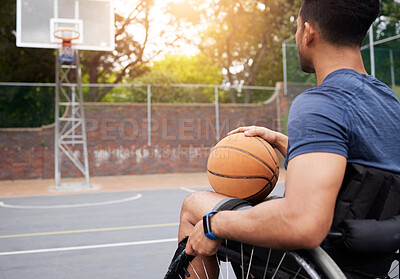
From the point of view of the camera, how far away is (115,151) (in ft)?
49.2

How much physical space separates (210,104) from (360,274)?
14.8 meters

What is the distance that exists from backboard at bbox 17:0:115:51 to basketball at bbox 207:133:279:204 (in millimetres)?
10344

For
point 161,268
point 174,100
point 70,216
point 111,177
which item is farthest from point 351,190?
point 174,100

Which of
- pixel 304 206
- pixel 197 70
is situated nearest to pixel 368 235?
pixel 304 206

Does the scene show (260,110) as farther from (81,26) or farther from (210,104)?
(81,26)

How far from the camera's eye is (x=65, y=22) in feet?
38.0

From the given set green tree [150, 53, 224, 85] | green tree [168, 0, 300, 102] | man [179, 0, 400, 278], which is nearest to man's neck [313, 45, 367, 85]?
man [179, 0, 400, 278]

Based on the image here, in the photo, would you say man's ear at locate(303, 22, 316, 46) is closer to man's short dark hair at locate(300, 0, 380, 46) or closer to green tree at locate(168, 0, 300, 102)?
man's short dark hair at locate(300, 0, 380, 46)

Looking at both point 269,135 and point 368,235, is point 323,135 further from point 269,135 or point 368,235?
point 269,135

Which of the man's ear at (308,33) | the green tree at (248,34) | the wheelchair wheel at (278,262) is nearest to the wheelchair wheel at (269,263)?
the wheelchair wheel at (278,262)

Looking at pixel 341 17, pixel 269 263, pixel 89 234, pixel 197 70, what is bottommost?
pixel 89 234

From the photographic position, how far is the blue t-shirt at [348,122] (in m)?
1.34

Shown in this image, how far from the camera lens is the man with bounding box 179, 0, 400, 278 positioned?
1306 millimetres

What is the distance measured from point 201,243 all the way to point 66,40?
10.9m
